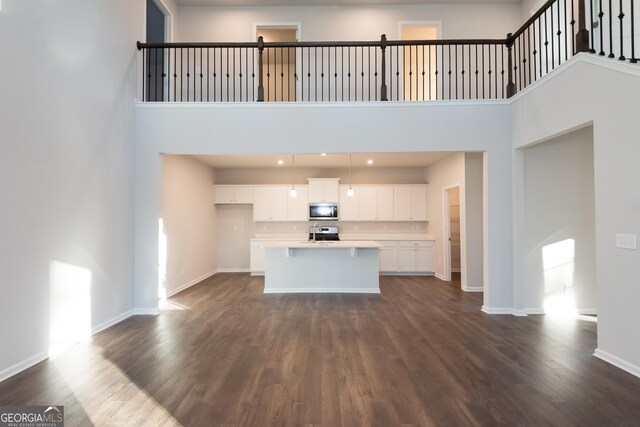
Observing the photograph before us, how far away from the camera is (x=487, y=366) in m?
3.00

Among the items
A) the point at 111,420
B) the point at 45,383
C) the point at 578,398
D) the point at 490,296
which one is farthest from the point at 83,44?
the point at 490,296

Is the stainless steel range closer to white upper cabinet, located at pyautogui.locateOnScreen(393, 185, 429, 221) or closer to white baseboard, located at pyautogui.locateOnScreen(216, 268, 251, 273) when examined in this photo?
white upper cabinet, located at pyautogui.locateOnScreen(393, 185, 429, 221)

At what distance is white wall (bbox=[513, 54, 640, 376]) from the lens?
286cm

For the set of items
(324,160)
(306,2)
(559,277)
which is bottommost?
(559,277)

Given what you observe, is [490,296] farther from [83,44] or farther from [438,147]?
[83,44]

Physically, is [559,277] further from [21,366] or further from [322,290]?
[21,366]

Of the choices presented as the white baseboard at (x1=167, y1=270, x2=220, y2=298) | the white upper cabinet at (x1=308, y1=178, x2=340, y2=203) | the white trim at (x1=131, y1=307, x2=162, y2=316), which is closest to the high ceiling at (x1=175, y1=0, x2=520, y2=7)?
the white upper cabinet at (x1=308, y1=178, x2=340, y2=203)

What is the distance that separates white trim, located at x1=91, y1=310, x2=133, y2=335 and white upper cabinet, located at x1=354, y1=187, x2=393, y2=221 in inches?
212

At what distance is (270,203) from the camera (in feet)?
27.0

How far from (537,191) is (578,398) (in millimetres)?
3022

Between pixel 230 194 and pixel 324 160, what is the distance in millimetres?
2624

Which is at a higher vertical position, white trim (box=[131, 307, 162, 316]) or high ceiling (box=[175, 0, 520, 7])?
high ceiling (box=[175, 0, 520, 7])

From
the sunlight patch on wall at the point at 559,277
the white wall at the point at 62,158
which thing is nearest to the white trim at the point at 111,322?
the white wall at the point at 62,158

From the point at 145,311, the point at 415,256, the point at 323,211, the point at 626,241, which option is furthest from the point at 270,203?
the point at 626,241
